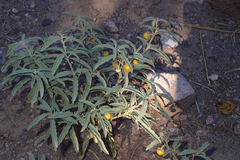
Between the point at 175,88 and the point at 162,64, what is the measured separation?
2.30 ft

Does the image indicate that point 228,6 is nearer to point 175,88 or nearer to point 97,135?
point 175,88

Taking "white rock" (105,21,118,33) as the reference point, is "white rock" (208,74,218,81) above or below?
below

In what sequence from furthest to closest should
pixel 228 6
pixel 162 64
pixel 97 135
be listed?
pixel 228 6 → pixel 162 64 → pixel 97 135

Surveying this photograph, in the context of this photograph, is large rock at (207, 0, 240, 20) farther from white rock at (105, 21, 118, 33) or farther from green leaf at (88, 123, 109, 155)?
green leaf at (88, 123, 109, 155)

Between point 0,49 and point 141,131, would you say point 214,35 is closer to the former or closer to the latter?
point 141,131

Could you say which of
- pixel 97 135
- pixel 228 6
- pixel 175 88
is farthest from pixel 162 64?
pixel 228 6

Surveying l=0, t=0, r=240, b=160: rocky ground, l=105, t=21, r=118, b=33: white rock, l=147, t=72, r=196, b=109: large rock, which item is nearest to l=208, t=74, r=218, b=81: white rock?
l=0, t=0, r=240, b=160: rocky ground

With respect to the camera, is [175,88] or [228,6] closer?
[175,88]

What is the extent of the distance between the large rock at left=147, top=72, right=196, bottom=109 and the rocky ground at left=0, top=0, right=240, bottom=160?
0.63ft

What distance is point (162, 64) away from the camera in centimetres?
369

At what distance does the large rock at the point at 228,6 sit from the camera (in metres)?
4.35

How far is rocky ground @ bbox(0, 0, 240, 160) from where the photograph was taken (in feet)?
8.95

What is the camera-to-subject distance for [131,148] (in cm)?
277

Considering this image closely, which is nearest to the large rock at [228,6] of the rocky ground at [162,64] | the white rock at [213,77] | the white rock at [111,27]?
the rocky ground at [162,64]
